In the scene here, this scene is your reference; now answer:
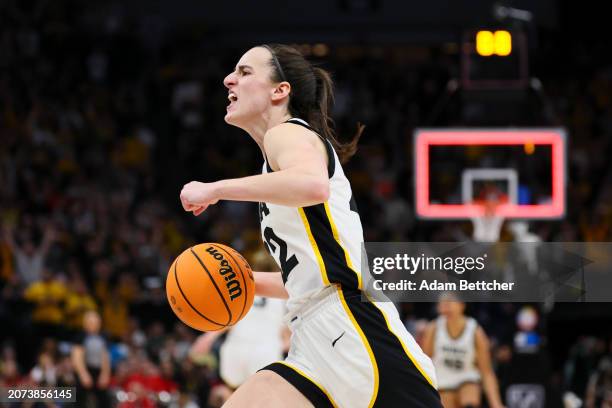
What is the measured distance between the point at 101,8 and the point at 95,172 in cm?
469

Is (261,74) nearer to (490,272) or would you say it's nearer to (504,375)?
(490,272)

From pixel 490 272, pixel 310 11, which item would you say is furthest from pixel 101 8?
pixel 490 272

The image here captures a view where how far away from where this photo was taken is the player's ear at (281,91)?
4.10 metres

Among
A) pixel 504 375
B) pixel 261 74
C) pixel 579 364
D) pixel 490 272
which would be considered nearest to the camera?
pixel 261 74

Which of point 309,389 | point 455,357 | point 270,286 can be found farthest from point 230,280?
point 455,357

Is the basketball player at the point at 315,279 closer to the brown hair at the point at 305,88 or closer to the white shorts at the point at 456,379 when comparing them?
the brown hair at the point at 305,88

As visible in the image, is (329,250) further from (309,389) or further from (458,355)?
(458,355)

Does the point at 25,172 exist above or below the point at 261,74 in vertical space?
below

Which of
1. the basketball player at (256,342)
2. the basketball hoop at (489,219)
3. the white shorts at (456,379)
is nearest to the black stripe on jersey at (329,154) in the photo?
the basketball player at (256,342)

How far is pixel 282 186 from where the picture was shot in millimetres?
3551

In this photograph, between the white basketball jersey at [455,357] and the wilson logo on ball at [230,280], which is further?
the white basketball jersey at [455,357]

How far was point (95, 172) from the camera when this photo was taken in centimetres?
1664

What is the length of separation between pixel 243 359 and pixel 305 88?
14.3 feet

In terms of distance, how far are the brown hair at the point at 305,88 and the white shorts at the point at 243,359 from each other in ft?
13.5
